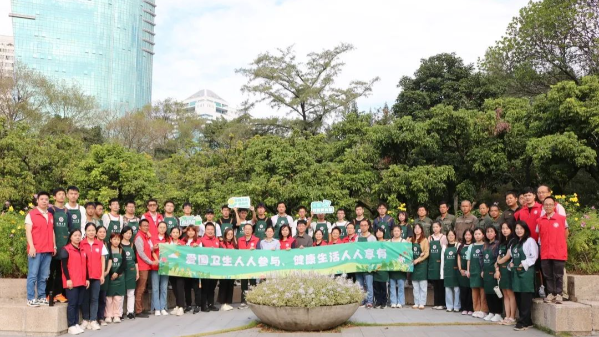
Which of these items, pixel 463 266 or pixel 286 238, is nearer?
pixel 463 266

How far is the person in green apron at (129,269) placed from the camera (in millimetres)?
8391

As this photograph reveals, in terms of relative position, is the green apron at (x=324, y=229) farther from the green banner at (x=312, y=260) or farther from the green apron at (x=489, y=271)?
the green apron at (x=489, y=271)

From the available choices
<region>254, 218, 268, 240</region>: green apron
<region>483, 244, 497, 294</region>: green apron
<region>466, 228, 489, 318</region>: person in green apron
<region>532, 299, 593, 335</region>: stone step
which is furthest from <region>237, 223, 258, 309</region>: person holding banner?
<region>532, 299, 593, 335</region>: stone step

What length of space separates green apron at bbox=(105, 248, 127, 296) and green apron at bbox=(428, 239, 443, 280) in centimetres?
532

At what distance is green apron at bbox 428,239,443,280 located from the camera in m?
9.24

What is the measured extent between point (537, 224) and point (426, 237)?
7.91ft

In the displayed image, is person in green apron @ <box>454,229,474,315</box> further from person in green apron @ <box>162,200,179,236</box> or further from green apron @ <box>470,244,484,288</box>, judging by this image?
person in green apron @ <box>162,200,179,236</box>

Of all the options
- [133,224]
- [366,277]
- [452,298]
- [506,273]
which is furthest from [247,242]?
[506,273]

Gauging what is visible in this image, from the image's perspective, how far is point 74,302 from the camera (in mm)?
7441

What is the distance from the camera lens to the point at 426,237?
9625 millimetres

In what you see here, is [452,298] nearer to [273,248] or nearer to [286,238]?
[286,238]

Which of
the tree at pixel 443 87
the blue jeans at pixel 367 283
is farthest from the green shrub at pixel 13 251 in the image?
the tree at pixel 443 87

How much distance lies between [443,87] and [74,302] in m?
18.5

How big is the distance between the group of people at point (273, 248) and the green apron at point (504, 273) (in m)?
0.02
